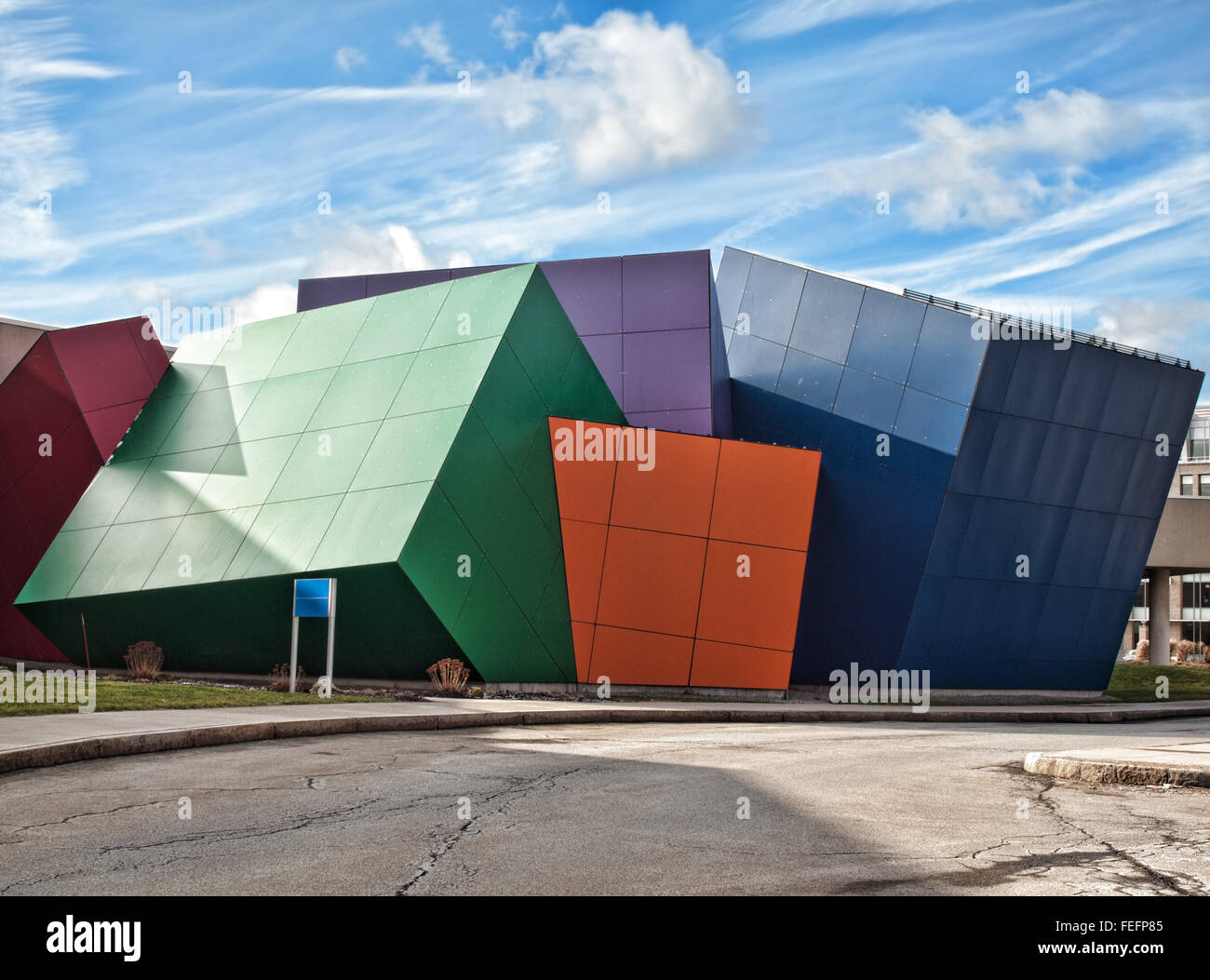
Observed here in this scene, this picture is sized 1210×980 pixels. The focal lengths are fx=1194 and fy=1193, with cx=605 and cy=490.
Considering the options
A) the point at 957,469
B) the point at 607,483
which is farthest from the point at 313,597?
the point at 957,469

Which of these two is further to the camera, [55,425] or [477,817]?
[55,425]

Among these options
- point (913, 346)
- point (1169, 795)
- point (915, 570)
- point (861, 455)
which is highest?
point (913, 346)

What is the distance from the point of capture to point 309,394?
24.5 m

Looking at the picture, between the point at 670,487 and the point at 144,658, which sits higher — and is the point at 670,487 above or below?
above

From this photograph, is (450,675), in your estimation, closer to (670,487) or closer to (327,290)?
(670,487)

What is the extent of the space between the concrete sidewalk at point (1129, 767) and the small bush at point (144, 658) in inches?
669

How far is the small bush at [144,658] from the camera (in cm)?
2300

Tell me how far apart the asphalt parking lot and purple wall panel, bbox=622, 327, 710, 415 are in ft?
54.0

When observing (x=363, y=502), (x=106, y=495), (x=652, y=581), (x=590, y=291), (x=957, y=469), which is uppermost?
(x=590, y=291)

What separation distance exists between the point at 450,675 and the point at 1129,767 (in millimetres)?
12350

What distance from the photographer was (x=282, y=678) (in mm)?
21516
